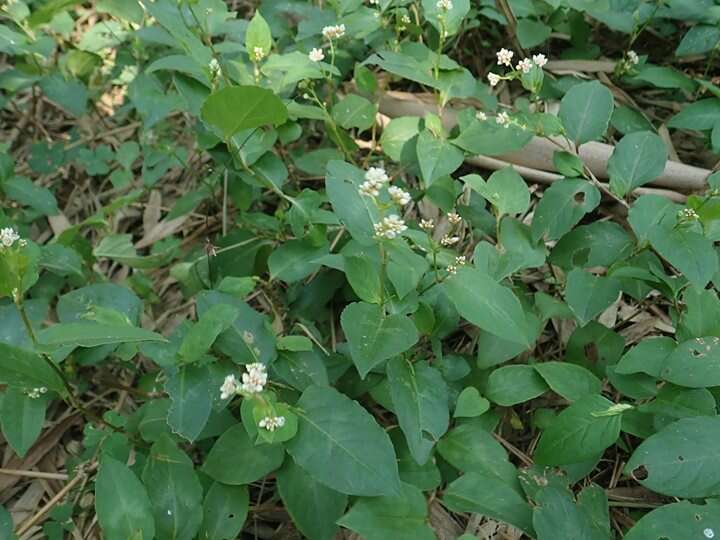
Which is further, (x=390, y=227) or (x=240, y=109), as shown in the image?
(x=240, y=109)

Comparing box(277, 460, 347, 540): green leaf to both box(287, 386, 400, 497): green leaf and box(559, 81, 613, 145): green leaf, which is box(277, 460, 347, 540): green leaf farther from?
box(559, 81, 613, 145): green leaf

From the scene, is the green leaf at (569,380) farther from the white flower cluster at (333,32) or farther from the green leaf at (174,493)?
the white flower cluster at (333,32)

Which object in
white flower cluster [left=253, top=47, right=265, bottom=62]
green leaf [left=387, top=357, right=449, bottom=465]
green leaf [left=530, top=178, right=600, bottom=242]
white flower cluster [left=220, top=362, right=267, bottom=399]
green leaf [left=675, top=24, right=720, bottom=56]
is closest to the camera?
white flower cluster [left=220, top=362, right=267, bottom=399]

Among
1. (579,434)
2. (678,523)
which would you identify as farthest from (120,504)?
(678,523)

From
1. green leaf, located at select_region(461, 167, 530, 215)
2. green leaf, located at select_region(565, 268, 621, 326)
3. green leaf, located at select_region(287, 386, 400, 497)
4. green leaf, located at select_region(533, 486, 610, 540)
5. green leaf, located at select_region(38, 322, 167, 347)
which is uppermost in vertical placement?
green leaf, located at select_region(461, 167, 530, 215)

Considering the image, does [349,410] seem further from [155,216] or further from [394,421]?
[155,216]

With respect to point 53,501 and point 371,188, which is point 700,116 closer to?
point 371,188

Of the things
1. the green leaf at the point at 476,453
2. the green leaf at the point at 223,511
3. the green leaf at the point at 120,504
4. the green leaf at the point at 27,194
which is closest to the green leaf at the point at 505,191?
the green leaf at the point at 476,453

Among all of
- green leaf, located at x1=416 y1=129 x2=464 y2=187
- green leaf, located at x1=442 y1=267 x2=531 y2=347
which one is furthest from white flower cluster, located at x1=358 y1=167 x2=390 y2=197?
green leaf, located at x1=416 y1=129 x2=464 y2=187
